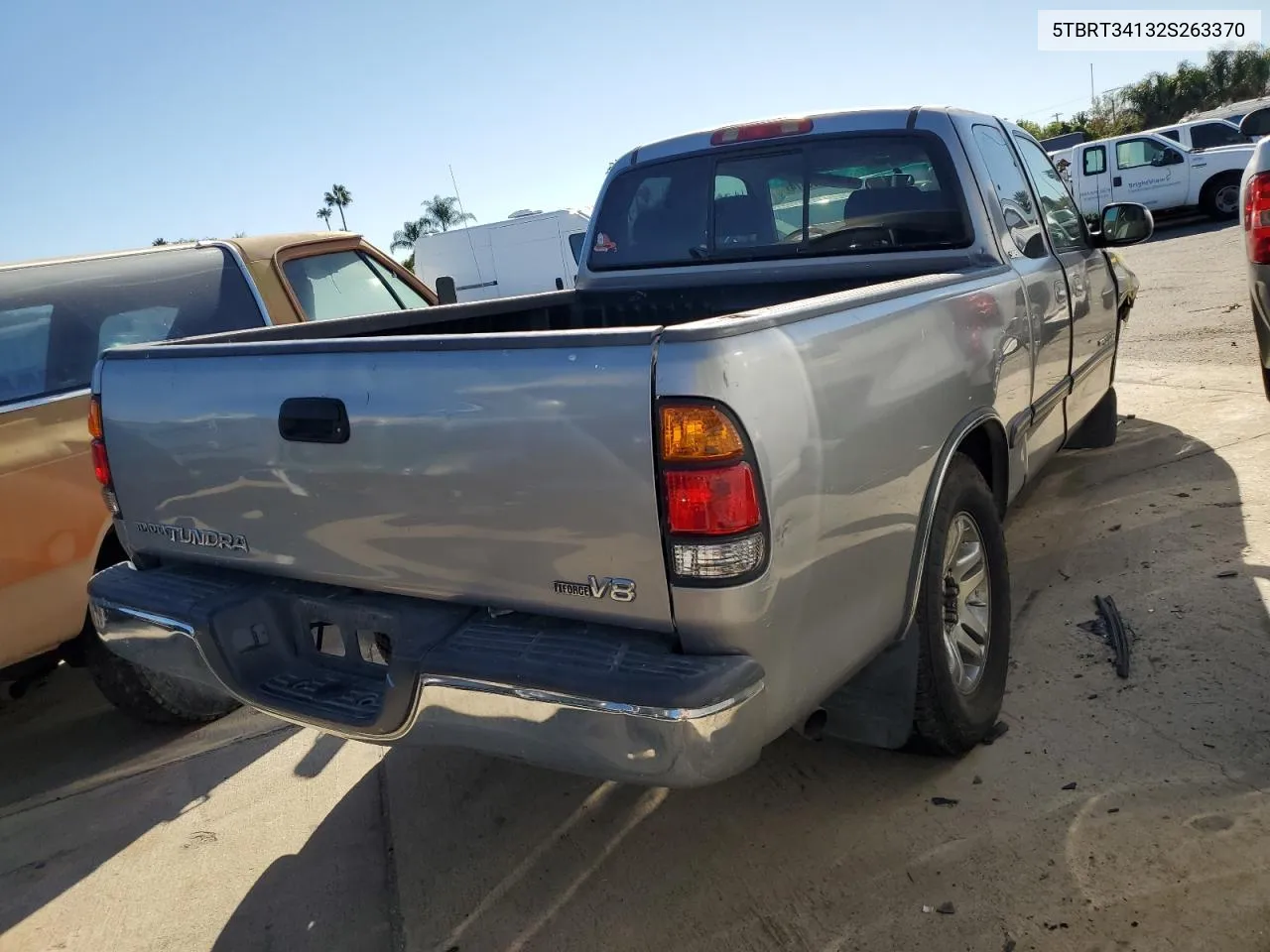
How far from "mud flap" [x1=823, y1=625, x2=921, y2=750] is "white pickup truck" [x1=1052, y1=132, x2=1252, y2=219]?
16.8 meters

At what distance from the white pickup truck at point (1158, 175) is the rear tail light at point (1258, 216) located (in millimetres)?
14246

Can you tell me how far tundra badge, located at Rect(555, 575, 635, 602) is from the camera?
2002 millimetres

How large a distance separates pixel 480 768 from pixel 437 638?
126cm

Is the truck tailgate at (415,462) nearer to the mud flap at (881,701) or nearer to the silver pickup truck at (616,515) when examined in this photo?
the silver pickup truck at (616,515)

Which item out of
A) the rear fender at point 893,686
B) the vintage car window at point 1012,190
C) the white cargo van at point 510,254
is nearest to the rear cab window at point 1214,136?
the white cargo van at point 510,254

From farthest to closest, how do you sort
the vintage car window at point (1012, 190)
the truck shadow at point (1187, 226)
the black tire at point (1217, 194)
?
the black tire at point (1217, 194), the truck shadow at point (1187, 226), the vintage car window at point (1012, 190)

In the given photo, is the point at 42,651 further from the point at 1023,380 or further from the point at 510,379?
the point at 1023,380

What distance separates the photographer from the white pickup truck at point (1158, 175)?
1725 cm

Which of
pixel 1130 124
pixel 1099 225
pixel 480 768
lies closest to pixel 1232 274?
pixel 1099 225

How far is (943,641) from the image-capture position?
2691 millimetres

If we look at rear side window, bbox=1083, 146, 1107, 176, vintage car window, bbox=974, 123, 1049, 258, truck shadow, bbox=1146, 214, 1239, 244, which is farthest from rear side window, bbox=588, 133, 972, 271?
rear side window, bbox=1083, 146, 1107, 176

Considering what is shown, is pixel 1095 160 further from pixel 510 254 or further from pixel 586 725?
pixel 586 725

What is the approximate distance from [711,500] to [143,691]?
9.26 ft

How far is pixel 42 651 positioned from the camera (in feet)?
11.5
